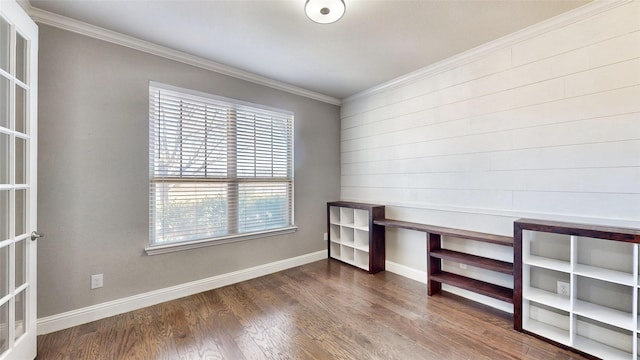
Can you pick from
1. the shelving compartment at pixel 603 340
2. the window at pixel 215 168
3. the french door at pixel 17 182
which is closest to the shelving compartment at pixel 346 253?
the window at pixel 215 168

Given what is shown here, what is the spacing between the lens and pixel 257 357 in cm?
182

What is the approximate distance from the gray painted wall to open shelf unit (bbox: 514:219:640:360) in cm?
307

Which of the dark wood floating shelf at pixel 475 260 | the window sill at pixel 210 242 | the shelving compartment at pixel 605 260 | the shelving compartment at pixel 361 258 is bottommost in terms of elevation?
the shelving compartment at pixel 361 258

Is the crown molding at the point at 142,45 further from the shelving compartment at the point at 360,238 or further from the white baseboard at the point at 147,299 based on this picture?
the white baseboard at the point at 147,299

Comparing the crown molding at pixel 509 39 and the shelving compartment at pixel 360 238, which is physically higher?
the crown molding at pixel 509 39

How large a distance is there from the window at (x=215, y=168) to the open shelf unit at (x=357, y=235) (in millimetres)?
775

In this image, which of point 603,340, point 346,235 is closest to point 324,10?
point 346,235

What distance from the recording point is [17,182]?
167cm

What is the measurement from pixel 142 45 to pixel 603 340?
15.2 feet

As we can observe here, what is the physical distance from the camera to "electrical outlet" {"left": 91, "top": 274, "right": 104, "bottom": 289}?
7.46 feet

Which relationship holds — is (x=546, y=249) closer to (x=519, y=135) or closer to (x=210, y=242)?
(x=519, y=135)

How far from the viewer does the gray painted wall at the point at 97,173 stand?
210 centimetres

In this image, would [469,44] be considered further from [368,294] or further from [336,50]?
[368,294]

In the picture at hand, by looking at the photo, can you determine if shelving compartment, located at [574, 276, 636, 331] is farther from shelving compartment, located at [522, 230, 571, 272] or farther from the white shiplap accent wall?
the white shiplap accent wall
